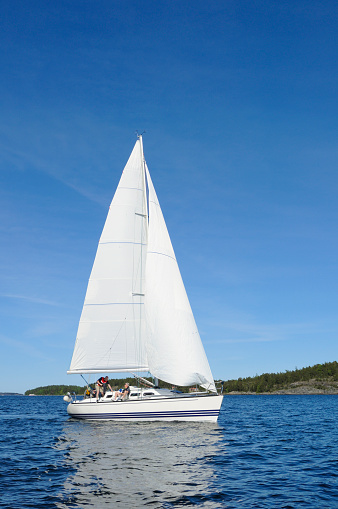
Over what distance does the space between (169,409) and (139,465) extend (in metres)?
12.5

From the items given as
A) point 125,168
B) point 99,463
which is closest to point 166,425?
point 99,463

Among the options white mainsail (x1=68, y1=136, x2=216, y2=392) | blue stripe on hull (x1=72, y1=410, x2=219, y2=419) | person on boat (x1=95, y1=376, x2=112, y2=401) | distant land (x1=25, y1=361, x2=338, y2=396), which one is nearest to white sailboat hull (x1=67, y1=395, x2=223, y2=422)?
blue stripe on hull (x1=72, y1=410, x2=219, y2=419)

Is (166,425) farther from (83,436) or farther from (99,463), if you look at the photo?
(99,463)

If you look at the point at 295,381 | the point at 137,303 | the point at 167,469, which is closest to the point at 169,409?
the point at 137,303

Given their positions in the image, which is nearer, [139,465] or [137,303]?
[139,465]

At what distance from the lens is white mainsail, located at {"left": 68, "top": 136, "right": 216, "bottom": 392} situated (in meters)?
29.8

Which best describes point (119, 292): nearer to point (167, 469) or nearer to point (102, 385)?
point (102, 385)

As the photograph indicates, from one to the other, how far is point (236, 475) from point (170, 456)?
358cm

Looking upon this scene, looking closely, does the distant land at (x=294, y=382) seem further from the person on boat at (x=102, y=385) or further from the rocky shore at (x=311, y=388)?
the person on boat at (x=102, y=385)

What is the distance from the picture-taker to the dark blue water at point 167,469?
1230 cm

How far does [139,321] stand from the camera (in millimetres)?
33906

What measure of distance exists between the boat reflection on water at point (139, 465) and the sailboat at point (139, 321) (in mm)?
2467

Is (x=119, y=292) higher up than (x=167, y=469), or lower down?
higher up

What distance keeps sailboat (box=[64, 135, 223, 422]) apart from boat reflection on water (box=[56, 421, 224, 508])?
2467 mm
